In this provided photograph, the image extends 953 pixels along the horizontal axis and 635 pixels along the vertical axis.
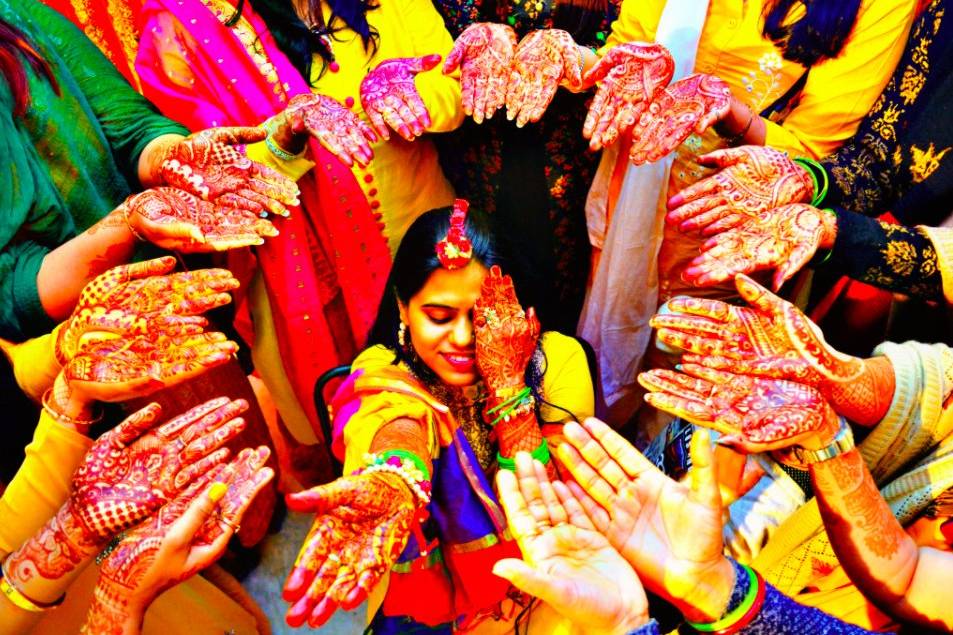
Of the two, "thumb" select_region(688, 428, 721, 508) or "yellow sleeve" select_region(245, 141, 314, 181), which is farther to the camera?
"yellow sleeve" select_region(245, 141, 314, 181)

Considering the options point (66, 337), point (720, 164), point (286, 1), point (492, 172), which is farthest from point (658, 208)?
point (66, 337)

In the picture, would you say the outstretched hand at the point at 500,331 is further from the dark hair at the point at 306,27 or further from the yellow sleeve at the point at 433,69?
the dark hair at the point at 306,27

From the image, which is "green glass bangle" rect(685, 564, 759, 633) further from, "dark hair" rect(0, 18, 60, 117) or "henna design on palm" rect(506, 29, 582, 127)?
"dark hair" rect(0, 18, 60, 117)

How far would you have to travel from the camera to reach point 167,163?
1875 mm

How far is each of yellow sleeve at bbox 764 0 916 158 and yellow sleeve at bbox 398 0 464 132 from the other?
94 cm

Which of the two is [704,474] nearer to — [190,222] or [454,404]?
[454,404]

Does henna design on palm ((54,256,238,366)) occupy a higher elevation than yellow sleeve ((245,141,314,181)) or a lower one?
lower

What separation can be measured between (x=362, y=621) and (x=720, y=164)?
1.98 m

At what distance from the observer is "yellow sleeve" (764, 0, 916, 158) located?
1805mm

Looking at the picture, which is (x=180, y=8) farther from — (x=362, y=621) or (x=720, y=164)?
(x=362, y=621)

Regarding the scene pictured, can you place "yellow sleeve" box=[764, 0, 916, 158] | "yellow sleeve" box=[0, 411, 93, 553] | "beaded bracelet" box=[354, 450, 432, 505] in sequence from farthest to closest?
"yellow sleeve" box=[764, 0, 916, 158] < "yellow sleeve" box=[0, 411, 93, 553] < "beaded bracelet" box=[354, 450, 432, 505]

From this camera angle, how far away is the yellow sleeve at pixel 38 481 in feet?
5.02

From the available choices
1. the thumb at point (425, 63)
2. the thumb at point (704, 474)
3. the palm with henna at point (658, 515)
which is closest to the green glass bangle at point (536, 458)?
the palm with henna at point (658, 515)

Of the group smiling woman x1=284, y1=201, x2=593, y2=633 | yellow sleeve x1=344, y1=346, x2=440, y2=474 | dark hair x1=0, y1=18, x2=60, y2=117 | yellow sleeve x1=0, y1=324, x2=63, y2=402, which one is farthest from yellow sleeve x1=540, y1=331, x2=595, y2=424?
dark hair x1=0, y1=18, x2=60, y2=117
